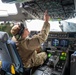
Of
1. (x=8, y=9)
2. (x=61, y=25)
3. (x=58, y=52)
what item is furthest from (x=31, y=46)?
(x=8, y=9)

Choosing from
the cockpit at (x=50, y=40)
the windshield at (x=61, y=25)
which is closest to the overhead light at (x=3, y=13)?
the cockpit at (x=50, y=40)

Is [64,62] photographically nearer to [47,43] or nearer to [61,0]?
[47,43]

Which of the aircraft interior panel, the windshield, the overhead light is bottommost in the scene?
the aircraft interior panel

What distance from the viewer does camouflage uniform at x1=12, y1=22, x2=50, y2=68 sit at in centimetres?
218

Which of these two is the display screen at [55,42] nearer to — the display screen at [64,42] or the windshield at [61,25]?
the display screen at [64,42]

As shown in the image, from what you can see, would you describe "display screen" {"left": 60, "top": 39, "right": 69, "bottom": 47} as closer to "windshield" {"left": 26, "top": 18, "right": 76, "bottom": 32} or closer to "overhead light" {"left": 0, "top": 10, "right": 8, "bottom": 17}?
"windshield" {"left": 26, "top": 18, "right": 76, "bottom": 32}

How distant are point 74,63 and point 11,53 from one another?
3.04ft

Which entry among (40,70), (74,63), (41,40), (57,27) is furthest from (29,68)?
(57,27)

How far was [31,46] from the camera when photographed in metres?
2.19

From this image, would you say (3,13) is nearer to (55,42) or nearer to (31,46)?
(55,42)

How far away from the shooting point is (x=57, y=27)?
3.62 metres

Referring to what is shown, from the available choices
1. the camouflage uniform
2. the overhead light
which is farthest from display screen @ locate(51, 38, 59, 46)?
the overhead light

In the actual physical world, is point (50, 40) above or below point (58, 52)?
above

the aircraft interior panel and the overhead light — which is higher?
the overhead light
